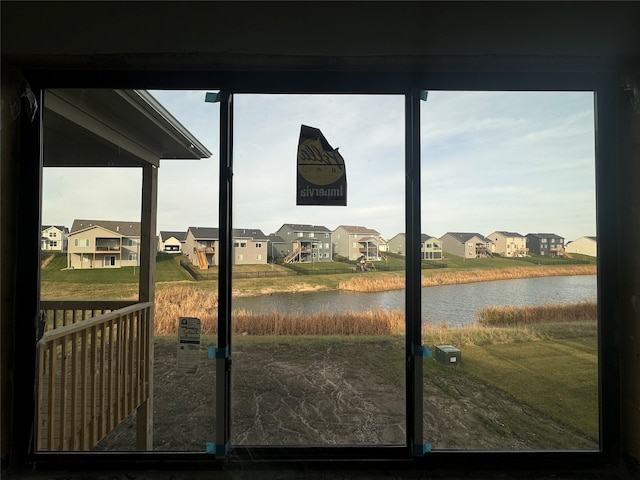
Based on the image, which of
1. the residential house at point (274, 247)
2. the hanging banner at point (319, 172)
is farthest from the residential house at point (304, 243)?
the hanging banner at point (319, 172)

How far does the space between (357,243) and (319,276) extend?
0.78ft

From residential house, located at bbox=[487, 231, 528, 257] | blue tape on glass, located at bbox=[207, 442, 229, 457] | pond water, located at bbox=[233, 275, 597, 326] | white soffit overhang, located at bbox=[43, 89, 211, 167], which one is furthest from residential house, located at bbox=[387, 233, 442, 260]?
blue tape on glass, located at bbox=[207, 442, 229, 457]

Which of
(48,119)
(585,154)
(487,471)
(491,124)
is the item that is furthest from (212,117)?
(487,471)

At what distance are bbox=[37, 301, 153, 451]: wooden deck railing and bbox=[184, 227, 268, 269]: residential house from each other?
1.09 meters

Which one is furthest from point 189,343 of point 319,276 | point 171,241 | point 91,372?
point 91,372

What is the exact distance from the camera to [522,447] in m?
1.33

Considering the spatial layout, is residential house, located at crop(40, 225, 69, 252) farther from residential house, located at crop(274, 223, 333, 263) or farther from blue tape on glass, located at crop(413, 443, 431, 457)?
blue tape on glass, located at crop(413, 443, 431, 457)

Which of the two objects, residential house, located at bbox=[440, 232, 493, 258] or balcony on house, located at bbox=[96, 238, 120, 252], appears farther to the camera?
balcony on house, located at bbox=[96, 238, 120, 252]

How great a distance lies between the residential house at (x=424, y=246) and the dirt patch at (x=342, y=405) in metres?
0.41

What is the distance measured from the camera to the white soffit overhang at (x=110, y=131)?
5.07ft

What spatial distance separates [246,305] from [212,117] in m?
0.85

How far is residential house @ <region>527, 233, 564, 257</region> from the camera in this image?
55.2 inches

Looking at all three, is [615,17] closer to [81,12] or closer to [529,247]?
[529,247]

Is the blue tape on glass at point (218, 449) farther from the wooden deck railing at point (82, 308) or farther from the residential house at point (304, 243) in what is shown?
the wooden deck railing at point (82, 308)
